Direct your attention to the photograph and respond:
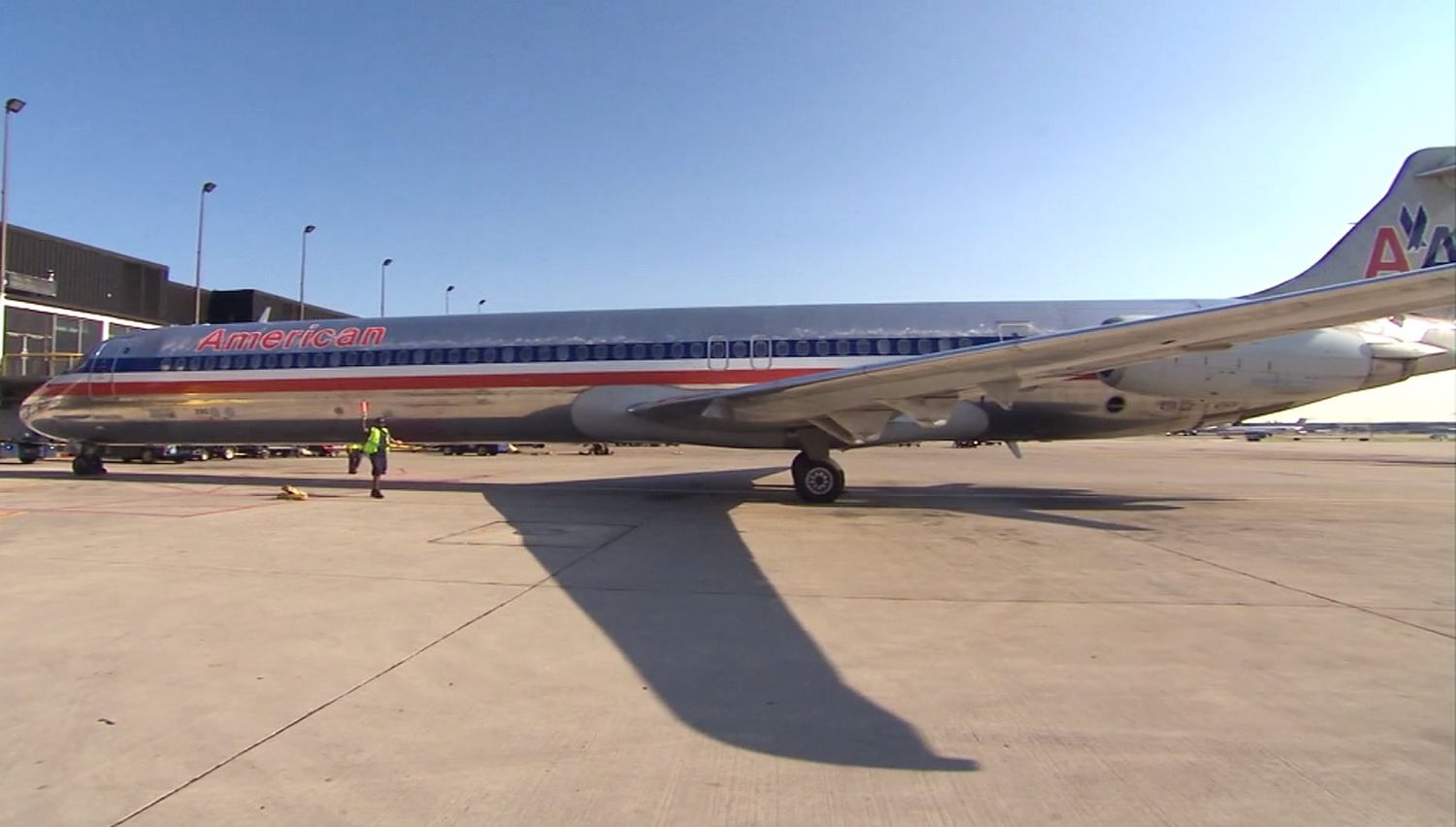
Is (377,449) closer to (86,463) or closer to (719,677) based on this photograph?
(86,463)

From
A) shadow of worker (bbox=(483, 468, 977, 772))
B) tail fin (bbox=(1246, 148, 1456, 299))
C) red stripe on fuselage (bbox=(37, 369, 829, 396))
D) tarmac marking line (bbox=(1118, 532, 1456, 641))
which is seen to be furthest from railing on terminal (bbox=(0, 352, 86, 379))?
tail fin (bbox=(1246, 148, 1456, 299))

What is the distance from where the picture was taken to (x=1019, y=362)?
9.35 metres

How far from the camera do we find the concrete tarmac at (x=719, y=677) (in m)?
3.10

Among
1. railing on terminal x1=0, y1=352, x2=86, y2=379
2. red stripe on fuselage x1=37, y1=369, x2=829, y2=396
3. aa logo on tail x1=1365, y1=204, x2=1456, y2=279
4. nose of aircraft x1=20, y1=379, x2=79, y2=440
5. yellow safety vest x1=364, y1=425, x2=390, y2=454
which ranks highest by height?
aa logo on tail x1=1365, y1=204, x2=1456, y2=279

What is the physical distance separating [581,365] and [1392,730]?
12.4m

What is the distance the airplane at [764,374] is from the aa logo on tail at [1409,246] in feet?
0.08

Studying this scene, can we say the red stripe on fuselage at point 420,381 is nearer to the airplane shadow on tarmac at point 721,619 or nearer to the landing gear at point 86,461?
the landing gear at point 86,461

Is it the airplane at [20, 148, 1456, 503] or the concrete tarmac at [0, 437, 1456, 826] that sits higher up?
the airplane at [20, 148, 1456, 503]

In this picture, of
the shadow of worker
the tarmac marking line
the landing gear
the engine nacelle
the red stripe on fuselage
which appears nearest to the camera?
the shadow of worker

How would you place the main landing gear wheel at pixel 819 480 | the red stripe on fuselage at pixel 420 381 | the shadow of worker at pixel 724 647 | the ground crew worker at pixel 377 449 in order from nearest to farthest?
the shadow of worker at pixel 724 647, the main landing gear wheel at pixel 819 480, the ground crew worker at pixel 377 449, the red stripe on fuselage at pixel 420 381

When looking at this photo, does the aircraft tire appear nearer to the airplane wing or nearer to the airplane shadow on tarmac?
the airplane shadow on tarmac

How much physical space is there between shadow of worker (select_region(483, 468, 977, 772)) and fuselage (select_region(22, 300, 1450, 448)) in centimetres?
439

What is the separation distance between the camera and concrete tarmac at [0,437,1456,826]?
310 centimetres

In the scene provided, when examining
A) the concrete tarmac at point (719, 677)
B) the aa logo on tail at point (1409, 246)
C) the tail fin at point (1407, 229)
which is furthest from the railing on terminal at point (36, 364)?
the aa logo on tail at point (1409, 246)
